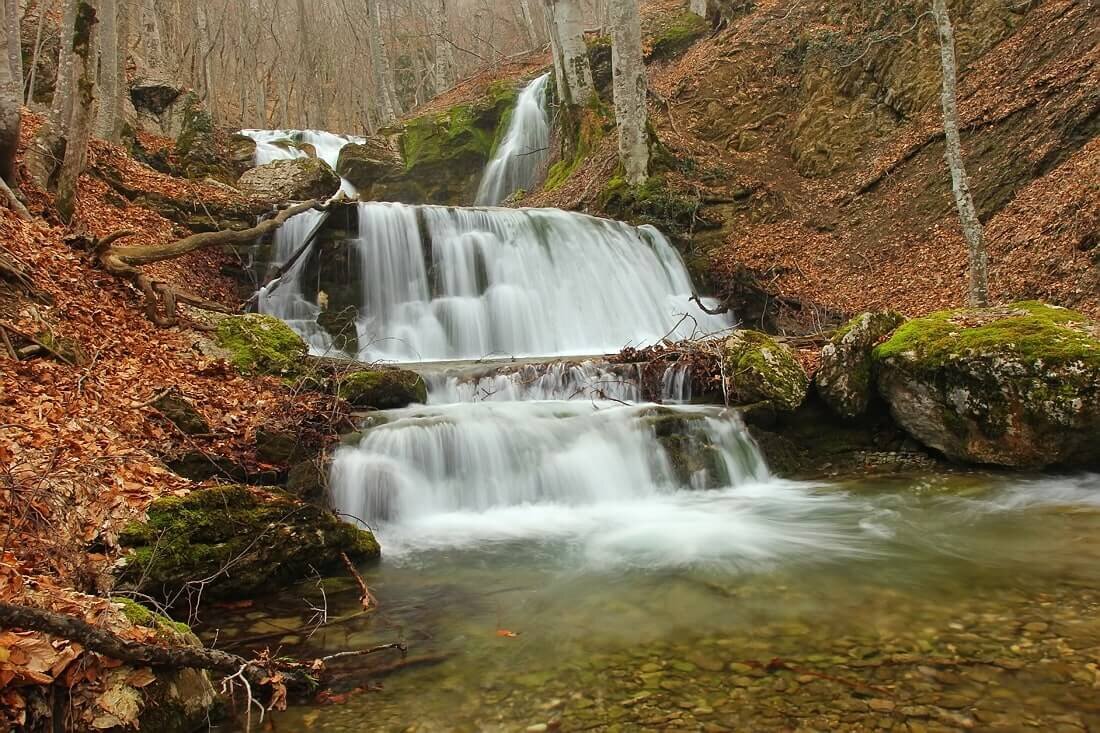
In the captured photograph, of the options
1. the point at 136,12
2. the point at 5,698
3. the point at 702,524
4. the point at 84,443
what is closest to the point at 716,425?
the point at 702,524

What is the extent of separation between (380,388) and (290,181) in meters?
8.71

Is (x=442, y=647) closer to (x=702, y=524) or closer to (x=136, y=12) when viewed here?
(x=702, y=524)

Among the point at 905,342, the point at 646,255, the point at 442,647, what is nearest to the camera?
the point at 442,647

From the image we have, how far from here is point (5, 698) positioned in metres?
2.24

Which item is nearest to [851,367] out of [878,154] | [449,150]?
[878,154]

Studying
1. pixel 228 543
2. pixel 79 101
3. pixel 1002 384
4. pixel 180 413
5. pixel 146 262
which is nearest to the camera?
pixel 228 543

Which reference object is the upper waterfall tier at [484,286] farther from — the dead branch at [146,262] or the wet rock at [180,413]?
the wet rock at [180,413]

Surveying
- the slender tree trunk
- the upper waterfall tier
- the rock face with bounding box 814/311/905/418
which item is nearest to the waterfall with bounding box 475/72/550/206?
the upper waterfall tier

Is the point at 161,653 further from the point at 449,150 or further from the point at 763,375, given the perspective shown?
the point at 449,150

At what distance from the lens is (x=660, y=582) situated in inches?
192

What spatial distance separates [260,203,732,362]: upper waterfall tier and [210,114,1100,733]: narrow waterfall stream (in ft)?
6.51

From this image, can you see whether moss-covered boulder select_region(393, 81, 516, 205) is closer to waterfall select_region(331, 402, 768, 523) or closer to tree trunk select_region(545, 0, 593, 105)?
tree trunk select_region(545, 0, 593, 105)

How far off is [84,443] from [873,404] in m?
8.20

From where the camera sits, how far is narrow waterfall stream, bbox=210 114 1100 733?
3064mm
